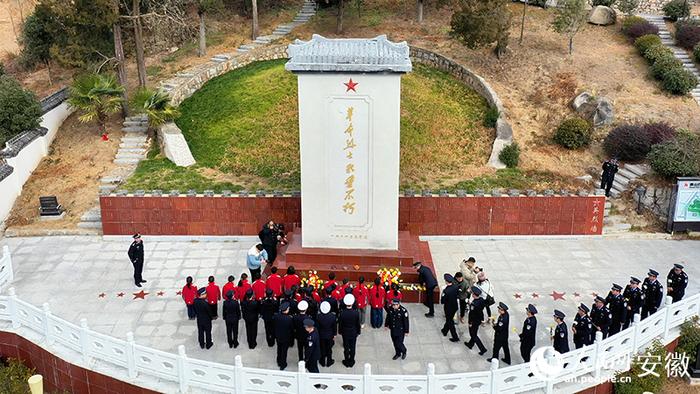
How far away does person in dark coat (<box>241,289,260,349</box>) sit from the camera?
38.6 feet

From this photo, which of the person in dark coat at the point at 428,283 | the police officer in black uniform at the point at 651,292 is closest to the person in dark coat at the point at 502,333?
the person in dark coat at the point at 428,283

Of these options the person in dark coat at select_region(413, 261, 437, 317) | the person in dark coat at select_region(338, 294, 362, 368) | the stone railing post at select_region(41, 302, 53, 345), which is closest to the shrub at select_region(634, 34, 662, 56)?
the person in dark coat at select_region(413, 261, 437, 317)

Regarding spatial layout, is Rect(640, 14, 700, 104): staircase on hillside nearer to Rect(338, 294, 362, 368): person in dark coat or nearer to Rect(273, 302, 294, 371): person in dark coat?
Rect(338, 294, 362, 368): person in dark coat

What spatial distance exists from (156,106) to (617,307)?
48.6ft

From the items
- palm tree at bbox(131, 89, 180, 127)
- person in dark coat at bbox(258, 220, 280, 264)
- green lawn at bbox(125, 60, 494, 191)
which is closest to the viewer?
person in dark coat at bbox(258, 220, 280, 264)

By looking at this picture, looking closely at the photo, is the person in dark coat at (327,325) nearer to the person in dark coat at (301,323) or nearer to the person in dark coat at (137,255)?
the person in dark coat at (301,323)

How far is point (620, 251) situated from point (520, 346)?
574cm

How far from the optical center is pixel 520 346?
1199 centimetres

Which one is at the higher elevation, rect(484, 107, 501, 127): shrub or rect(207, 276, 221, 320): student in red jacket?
rect(484, 107, 501, 127): shrub

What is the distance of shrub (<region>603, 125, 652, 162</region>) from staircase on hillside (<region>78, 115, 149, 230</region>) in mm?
14525

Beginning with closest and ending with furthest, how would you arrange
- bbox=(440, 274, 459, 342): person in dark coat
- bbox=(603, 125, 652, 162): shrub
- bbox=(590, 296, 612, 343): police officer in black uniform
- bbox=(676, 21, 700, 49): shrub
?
bbox=(590, 296, 612, 343): police officer in black uniform, bbox=(440, 274, 459, 342): person in dark coat, bbox=(603, 125, 652, 162): shrub, bbox=(676, 21, 700, 49): shrub

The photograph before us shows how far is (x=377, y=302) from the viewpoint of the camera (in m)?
12.5

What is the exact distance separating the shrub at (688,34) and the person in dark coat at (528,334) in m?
19.7

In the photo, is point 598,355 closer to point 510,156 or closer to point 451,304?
point 451,304
